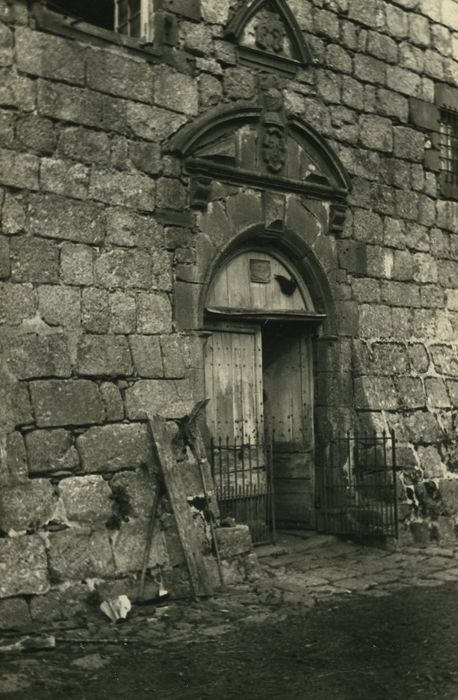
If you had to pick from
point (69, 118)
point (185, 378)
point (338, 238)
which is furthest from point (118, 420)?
point (338, 238)

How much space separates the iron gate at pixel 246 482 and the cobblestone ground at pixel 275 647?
0.73 m

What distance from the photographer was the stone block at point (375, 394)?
8164 mm

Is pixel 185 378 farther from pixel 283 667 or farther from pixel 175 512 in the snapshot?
pixel 283 667

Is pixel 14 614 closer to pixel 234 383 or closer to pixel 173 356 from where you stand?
pixel 173 356

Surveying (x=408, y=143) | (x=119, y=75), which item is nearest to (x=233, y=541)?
(x=119, y=75)

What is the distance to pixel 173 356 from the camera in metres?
6.75

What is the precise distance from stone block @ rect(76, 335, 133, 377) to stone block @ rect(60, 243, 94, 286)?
399mm

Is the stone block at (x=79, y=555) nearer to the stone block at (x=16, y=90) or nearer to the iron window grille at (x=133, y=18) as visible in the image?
the stone block at (x=16, y=90)

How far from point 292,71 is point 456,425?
3.80 meters

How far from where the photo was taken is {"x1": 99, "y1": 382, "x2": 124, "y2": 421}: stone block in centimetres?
629

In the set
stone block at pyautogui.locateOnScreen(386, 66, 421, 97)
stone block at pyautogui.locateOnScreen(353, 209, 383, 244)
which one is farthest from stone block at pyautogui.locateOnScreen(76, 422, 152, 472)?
stone block at pyautogui.locateOnScreen(386, 66, 421, 97)

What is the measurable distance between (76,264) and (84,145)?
86 cm

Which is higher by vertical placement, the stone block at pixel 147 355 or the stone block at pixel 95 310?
the stone block at pixel 95 310

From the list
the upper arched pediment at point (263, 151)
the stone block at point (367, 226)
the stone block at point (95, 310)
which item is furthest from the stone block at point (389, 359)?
the stone block at point (95, 310)
